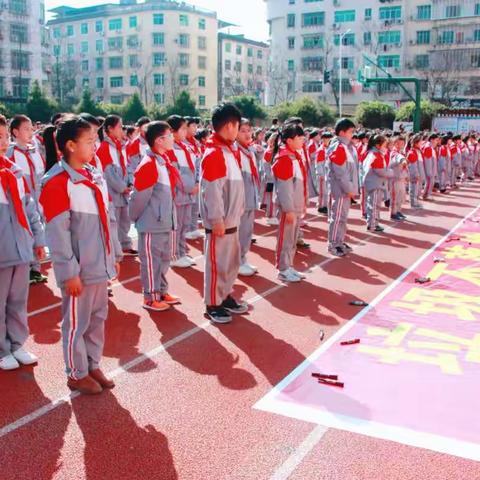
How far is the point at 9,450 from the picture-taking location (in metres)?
3.57

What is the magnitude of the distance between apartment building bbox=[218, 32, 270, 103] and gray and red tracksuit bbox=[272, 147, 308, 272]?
201 feet

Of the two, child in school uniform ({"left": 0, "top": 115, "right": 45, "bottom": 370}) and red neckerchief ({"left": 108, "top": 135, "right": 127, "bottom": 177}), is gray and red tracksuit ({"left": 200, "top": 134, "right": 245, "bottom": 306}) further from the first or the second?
red neckerchief ({"left": 108, "top": 135, "right": 127, "bottom": 177})

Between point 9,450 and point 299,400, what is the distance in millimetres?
1862

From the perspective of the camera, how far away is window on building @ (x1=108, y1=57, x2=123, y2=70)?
64.6 metres

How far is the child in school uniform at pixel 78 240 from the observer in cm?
402

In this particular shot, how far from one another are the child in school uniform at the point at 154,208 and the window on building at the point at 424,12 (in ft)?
169

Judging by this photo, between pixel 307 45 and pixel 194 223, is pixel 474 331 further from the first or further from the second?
pixel 307 45

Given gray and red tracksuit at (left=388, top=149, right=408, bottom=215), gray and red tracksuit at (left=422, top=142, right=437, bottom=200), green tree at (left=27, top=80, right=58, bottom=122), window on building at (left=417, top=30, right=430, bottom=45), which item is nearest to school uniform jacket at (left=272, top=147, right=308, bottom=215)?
gray and red tracksuit at (left=388, top=149, right=408, bottom=215)

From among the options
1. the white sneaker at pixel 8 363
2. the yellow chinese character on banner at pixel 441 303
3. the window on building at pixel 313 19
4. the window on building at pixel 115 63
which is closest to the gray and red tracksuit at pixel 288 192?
the yellow chinese character on banner at pixel 441 303

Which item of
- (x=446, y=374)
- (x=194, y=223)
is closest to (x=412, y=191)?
(x=194, y=223)

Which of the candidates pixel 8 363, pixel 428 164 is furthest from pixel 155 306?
pixel 428 164

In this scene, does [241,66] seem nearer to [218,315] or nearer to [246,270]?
[246,270]

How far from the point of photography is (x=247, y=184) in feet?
22.8

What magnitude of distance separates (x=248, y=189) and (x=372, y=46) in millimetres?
51045
